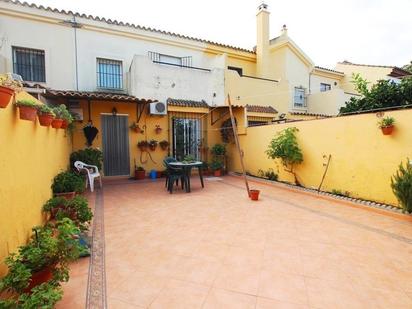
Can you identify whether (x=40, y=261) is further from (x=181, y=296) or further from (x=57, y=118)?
(x=57, y=118)

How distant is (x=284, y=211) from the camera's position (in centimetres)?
545

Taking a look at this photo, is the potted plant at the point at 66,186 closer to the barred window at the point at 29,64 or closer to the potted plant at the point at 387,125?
the barred window at the point at 29,64

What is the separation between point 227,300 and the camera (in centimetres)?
239

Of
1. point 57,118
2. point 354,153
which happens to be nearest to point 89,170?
point 57,118

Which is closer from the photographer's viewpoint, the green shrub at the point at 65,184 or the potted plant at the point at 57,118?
the potted plant at the point at 57,118

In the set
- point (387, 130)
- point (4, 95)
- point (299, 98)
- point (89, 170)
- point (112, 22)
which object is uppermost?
point (112, 22)

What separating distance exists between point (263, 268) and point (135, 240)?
2010mm

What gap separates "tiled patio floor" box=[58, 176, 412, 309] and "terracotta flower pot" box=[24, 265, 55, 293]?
0.94ft

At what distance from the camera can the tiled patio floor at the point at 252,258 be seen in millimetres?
2441

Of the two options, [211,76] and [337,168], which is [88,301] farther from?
[211,76]

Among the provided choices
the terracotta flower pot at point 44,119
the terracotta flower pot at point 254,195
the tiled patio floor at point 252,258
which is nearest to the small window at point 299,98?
the terracotta flower pot at point 254,195

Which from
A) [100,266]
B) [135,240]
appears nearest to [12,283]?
[100,266]

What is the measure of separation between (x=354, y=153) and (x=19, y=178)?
669cm

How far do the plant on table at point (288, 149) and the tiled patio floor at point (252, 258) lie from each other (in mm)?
2141
